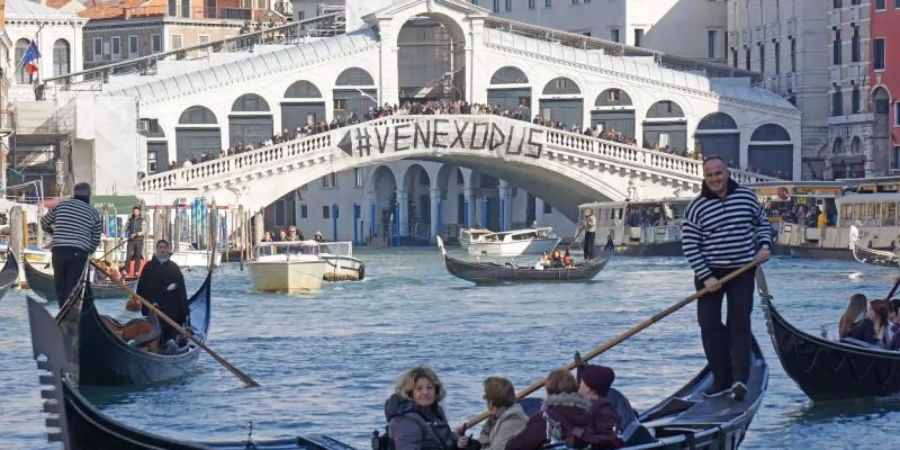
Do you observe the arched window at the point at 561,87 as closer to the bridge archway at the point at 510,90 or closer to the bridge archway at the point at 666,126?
the bridge archway at the point at 510,90

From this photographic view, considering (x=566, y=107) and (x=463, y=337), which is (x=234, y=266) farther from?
(x=463, y=337)

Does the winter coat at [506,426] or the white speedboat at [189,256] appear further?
the white speedboat at [189,256]

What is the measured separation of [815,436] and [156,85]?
24891 millimetres

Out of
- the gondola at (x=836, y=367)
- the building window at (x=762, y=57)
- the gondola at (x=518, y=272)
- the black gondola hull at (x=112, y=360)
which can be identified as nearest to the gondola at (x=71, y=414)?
the black gondola hull at (x=112, y=360)

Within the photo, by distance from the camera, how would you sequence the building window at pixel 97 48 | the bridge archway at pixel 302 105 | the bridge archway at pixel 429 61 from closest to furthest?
the bridge archway at pixel 302 105 → the bridge archway at pixel 429 61 → the building window at pixel 97 48

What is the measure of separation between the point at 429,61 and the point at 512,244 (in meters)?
4.32

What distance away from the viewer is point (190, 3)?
1928 inches

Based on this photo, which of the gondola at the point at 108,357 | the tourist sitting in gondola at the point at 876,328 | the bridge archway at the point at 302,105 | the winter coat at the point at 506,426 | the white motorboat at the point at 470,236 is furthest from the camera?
the bridge archway at the point at 302,105

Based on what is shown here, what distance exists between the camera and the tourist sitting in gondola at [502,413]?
8727 millimetres

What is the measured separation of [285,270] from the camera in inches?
988

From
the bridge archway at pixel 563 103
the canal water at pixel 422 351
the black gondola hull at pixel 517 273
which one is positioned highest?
the bridge archway at pixel 563 103

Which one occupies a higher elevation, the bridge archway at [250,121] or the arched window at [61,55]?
the arched window at [61,55]

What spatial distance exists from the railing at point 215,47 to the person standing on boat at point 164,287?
2215cm

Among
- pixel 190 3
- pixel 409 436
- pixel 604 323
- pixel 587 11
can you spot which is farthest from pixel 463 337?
pixel 190 3
